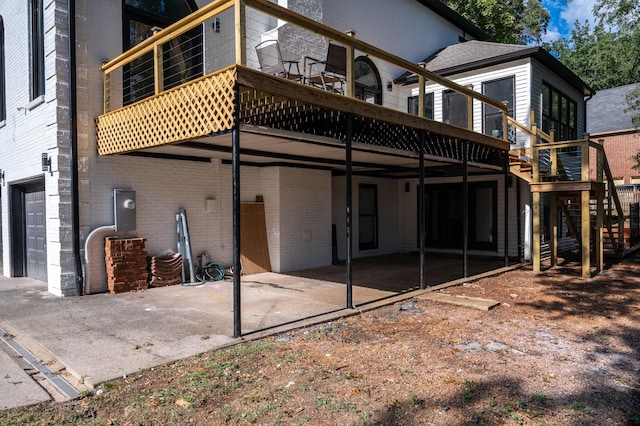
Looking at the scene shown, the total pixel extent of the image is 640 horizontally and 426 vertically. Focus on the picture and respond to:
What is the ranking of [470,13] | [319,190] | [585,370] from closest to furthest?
[585,370] → [319,190] → [470,13]

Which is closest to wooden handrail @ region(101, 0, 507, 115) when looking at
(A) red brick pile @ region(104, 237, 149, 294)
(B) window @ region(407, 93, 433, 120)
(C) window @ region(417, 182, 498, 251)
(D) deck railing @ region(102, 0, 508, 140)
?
(D) deck railing @ region(102, 0, 508, 140)

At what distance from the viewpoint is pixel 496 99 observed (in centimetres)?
1212

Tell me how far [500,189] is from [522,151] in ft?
4.60

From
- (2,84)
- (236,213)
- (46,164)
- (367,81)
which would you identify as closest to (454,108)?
(367,81)

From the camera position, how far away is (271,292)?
7598mm

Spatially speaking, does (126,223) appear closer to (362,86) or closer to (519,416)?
(519,416)

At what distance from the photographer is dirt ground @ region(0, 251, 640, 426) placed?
10.4 ft

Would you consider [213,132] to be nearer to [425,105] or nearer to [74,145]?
[74,145]

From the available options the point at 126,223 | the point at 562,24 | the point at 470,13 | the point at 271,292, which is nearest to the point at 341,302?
the point at 271,292

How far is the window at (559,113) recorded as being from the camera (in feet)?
41.3

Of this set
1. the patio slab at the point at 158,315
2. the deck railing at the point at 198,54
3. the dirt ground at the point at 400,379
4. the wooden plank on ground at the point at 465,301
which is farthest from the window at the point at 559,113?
the dirt ground at the point at 400,379

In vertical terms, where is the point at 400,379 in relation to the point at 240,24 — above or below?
below

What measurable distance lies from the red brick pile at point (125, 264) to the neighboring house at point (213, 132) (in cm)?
27

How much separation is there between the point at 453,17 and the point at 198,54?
12057 mm
